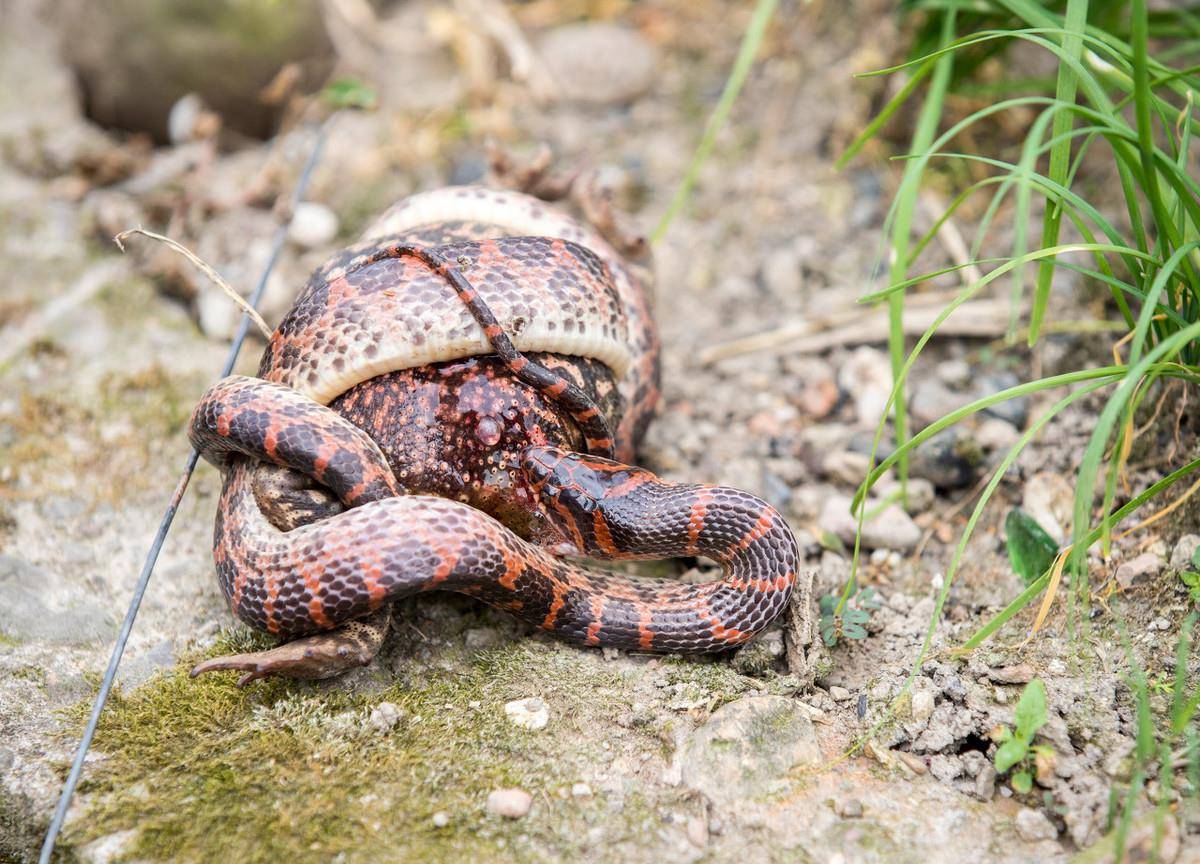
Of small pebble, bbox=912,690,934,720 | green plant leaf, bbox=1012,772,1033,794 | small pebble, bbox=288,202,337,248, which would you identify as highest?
small pebble, bbox=288,202,337,248

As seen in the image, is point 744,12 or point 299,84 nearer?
point 299,84

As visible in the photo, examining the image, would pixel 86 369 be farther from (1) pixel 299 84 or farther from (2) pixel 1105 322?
Answer: (2) pixel 1105 322

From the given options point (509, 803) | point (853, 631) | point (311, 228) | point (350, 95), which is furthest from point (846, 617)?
point (350, 95)

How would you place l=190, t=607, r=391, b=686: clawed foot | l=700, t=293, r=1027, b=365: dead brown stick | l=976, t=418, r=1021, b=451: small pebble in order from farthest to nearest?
l=700, t=293, r=1027, b=365: dead brown stick → l=976, t=418, r=1021, b=451: small pebble → l=190, t=607, r=391, b=686: clawed foot

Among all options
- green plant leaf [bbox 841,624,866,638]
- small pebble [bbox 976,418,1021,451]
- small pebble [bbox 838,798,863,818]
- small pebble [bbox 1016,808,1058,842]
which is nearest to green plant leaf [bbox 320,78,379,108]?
small pebble [bbox 976,418,1021,451]

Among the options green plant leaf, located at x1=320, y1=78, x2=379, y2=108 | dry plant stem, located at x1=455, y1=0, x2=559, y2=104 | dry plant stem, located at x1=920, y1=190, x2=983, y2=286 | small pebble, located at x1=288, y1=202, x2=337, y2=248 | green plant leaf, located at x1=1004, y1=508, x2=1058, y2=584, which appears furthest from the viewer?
dry plant stem, located at x1=455, y1=0, x2=559, y2=104

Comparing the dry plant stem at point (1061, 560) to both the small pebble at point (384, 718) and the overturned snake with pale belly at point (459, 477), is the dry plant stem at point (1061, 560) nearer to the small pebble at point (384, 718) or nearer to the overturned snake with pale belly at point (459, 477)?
the overturned snake with pale belly at point (459, 477)

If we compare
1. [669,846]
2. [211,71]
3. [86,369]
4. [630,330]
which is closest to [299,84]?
[211,71]

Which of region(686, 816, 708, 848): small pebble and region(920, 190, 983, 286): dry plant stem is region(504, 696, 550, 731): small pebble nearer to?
region(686, 816, 708, 848): small pebble
